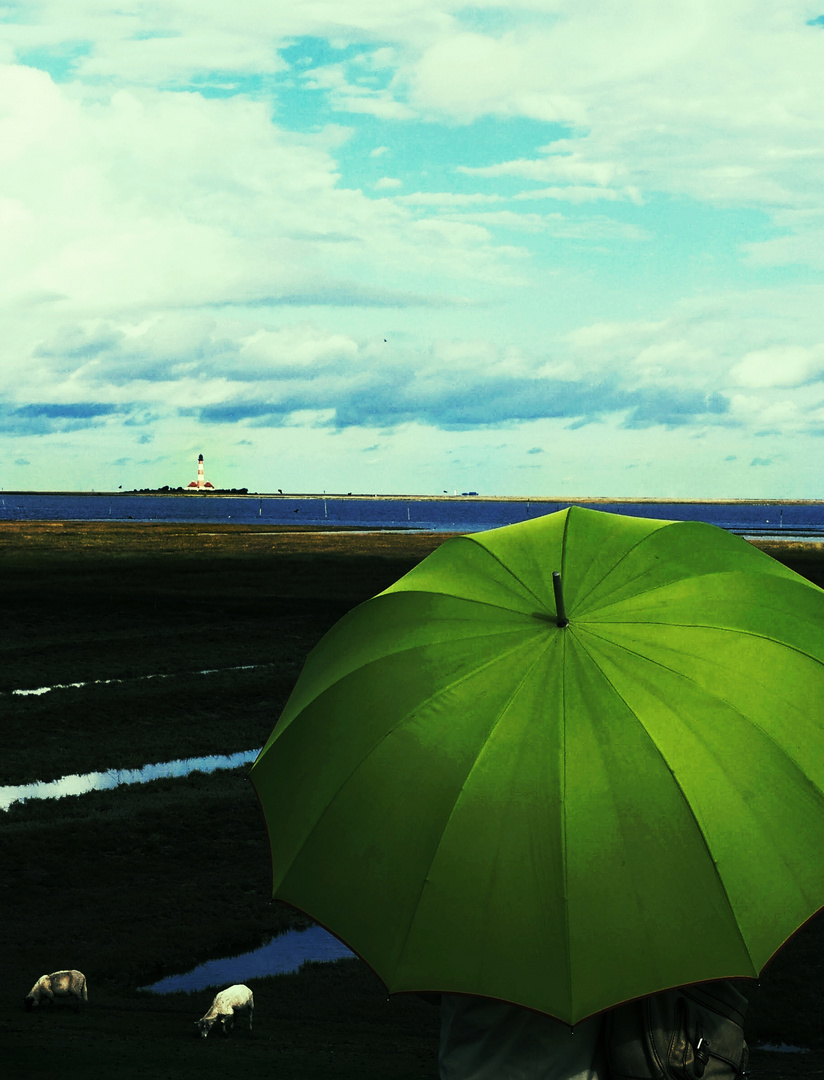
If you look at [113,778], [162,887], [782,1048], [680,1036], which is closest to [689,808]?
[680,1036]

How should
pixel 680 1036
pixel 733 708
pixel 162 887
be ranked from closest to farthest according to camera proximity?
pixel 680 1036 < pixel 733 708 < pixel 162 887

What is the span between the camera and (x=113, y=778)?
23.0 meters

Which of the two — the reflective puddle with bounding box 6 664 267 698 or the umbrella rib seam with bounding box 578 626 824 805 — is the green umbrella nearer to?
the umbrella rib seam with bounding box 578 626 824 805

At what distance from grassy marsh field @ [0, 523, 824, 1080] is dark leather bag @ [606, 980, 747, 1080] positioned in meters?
6.90

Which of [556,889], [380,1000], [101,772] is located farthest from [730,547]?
[101,772]

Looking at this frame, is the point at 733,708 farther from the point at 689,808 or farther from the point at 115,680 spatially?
the point at 115,680

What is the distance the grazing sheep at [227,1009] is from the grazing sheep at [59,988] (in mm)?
1374

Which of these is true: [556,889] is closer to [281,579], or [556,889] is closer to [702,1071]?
[702,1071]

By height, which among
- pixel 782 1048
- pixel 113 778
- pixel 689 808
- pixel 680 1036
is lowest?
pixel 782 1048

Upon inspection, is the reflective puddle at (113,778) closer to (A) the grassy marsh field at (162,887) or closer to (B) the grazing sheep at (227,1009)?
(A) the grassy marsh field at (162,887)

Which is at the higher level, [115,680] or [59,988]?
[115,680]

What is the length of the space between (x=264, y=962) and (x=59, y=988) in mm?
3058

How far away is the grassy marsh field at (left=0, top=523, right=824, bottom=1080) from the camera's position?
1091 centimetres

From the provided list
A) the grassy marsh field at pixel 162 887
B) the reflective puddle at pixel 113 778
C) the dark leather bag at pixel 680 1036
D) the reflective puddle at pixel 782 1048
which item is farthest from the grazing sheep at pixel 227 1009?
the reflective puddle at pixel 113 778
